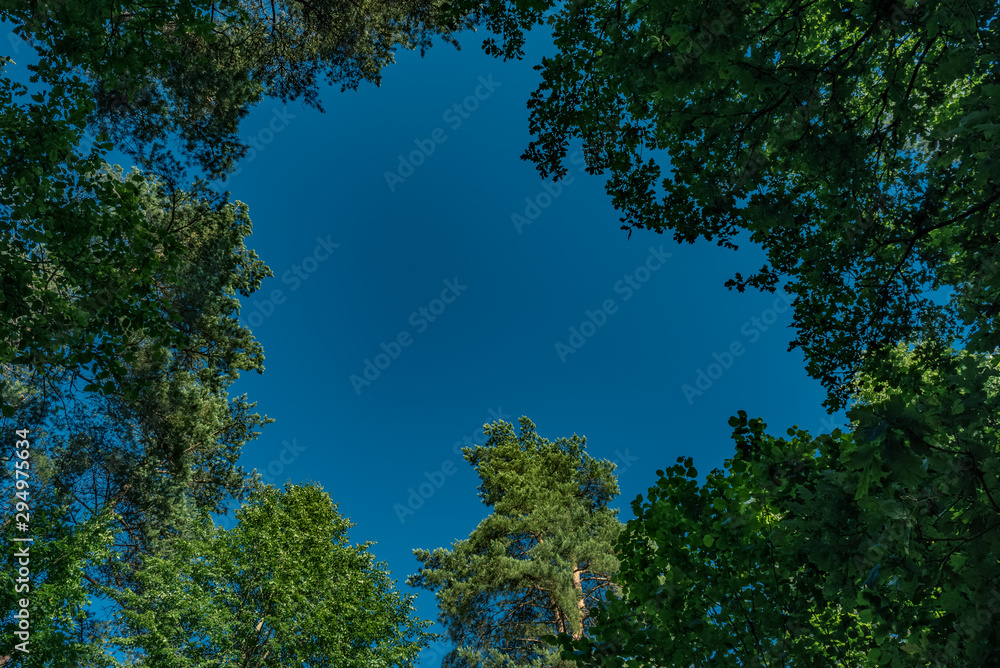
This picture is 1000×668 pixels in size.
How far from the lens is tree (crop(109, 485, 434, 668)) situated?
30.8 feet

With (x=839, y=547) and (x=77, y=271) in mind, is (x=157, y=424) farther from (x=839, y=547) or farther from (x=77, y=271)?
(x=839, y=547)

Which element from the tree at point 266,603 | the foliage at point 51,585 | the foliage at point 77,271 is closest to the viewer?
the foliage at point 77,271

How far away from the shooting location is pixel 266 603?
415 inches

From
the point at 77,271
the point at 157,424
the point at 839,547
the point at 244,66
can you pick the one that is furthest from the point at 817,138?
the point at 157,424

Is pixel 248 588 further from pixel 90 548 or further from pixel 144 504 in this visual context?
pixel 144 504

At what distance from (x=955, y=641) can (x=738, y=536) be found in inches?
102

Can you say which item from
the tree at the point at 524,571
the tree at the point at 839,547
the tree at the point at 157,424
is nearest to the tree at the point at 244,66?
the tree at the point at 157,424

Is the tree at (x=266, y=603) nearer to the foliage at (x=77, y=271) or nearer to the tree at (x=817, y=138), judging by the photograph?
the foliage at (x=77, y=271)

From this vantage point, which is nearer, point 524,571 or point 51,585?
point 51,585

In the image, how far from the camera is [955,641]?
1873 mm

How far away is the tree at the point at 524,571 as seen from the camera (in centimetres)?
1385

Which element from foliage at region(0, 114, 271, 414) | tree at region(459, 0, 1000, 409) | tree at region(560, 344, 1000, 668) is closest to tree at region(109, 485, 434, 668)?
foliage at region(0, 114, 271, 414)

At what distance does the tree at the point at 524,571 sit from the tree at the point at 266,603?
3348 mm

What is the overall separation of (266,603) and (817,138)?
44.0 ft
